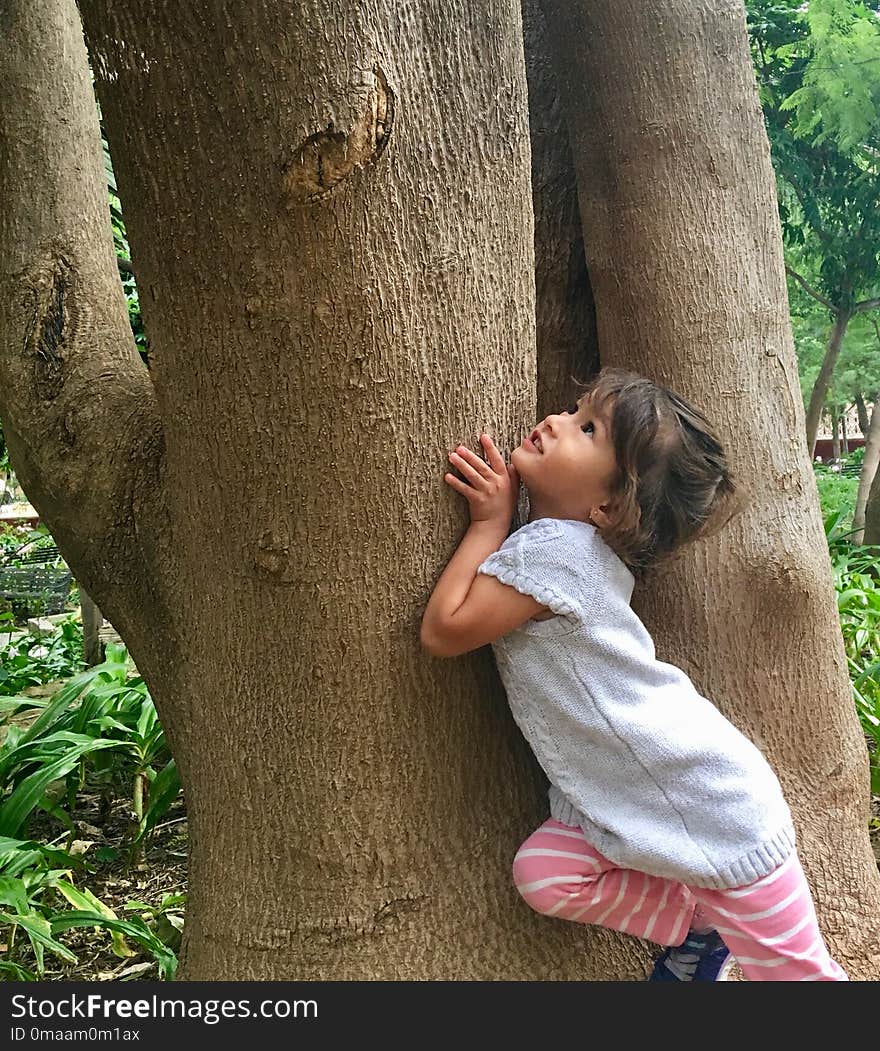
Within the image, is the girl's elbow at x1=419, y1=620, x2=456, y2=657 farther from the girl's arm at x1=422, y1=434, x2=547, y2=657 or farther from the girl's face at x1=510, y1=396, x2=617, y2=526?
the girl's face at x1=510, y1=396, x2=617, y2=526

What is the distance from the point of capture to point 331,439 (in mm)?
1368

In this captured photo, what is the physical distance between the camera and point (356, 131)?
50.3 inches

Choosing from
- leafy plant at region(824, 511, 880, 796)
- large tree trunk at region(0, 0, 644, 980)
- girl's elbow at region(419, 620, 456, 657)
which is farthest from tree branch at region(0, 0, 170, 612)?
leafy plant at region(824, 511, 880, 796)

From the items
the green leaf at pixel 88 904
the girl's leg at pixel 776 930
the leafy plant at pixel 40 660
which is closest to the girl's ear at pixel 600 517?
the girl's leg at pixel 776 930

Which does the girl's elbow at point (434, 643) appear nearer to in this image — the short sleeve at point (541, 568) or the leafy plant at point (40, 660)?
the short sleeve at point (541, 568)

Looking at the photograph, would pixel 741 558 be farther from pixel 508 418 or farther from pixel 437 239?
pixel 437 239

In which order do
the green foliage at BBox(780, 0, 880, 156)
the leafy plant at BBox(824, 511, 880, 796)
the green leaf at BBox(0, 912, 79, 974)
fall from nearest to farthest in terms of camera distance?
the green leaf at BBox(0, 912, 79, 974) → the leafy plant at BBox(824, 511, 880, 796) → the green foliage at BBox(780, 0, 880, 156)

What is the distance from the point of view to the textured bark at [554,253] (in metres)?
2.08

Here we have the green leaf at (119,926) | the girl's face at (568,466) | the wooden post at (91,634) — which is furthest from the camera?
the wooden post at (91,634)

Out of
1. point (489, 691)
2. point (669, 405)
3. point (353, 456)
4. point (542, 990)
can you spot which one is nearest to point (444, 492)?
point (353, 456)

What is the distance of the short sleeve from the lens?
4.71 feet

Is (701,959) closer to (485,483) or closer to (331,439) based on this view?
(485,483)

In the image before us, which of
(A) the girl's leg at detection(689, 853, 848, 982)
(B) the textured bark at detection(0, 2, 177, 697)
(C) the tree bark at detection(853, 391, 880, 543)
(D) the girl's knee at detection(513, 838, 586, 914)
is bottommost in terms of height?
(C) the tree bark at detection(853, 391, 880, 543)

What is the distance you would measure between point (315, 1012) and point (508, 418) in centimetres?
98
